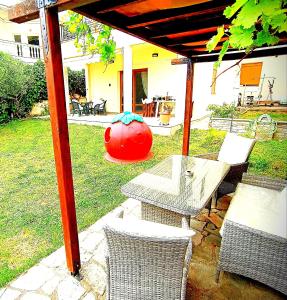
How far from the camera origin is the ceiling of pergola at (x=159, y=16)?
1.79m

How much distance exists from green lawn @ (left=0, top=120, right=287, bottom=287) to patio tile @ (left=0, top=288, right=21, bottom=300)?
0.47ft

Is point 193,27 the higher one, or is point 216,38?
point 193,27

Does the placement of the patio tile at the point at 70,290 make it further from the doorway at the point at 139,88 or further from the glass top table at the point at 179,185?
the doorway at the point at 139,88

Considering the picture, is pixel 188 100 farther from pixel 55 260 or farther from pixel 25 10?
pixel 55 260

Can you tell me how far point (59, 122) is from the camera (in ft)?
6.54

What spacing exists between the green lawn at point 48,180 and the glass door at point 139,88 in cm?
404

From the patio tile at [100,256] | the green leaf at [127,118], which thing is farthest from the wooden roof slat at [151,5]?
the patio tile at [100,256]

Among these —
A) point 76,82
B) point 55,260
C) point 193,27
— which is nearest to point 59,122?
point 55,260

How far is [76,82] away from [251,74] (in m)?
12.9

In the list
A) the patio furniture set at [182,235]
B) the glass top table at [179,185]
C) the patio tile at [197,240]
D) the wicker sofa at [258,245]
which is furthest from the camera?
the patio tile at [197,240]

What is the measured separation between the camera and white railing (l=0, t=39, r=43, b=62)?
52.5 feet

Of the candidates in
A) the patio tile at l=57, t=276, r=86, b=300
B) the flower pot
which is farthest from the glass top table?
the flower pot

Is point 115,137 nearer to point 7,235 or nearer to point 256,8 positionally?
point 256,8

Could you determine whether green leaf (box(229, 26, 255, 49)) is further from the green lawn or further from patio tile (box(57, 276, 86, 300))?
the green lawn
